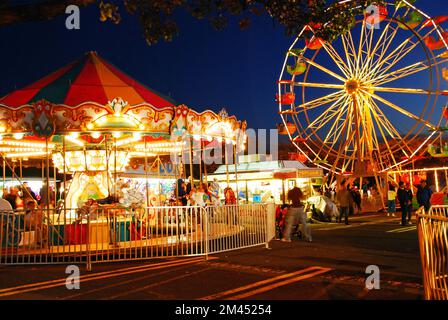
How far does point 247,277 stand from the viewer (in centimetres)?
743

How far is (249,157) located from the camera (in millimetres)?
29172

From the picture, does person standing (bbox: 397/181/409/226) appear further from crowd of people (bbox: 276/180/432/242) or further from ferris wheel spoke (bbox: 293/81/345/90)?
ferris wheel spoke (bbox: 293/81/345/90)

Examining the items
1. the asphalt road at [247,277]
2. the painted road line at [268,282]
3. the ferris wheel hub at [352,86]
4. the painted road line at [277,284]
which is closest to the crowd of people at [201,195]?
the asphalt road at [247,277]

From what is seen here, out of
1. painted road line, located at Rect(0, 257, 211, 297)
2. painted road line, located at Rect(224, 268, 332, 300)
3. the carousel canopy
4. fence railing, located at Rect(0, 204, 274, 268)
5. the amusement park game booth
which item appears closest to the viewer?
painted road line, located at Rect(224, 268, 332, 300)

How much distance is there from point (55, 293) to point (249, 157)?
2307 cm

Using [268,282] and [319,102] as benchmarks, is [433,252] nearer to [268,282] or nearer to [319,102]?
[268,282]

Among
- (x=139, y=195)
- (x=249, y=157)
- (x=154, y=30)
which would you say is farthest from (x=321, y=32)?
(x=249, y=157)

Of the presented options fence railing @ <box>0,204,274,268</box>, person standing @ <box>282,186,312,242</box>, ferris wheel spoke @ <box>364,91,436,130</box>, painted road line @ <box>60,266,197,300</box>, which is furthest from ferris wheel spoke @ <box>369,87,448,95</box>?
painted road line @ <box>60,266,197,300</box>

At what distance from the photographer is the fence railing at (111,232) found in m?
9.05

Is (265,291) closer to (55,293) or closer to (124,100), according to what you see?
(55,293)

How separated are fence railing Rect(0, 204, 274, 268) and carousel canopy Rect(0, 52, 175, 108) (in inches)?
128

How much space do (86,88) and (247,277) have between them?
23.8 feet

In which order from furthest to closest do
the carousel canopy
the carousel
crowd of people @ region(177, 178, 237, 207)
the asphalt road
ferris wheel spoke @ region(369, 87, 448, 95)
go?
ferris wheel spoke @ region(369, 87, 448, 95) → crowd of people @ region(177, 178, 237, 207) → the carousel canopy → the carousel → the asphalt road

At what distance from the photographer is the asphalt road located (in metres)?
6.25
